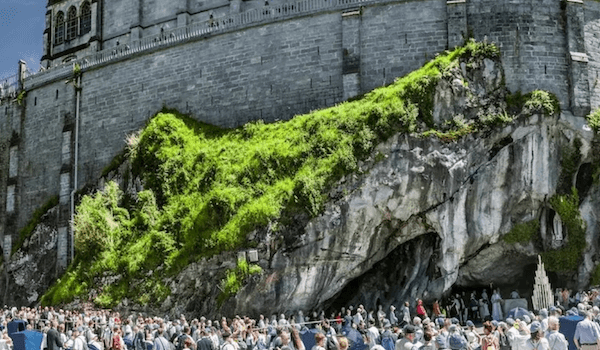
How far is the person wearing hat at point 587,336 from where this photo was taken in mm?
15591

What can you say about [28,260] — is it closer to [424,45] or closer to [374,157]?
[374,157]

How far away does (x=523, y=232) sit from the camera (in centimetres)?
2873

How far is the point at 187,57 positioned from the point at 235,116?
4.14m

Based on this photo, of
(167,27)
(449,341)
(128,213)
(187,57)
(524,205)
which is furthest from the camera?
(167,27)

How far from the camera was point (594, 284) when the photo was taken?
28.1 metres

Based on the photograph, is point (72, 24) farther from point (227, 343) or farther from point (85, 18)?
point (227, 343)

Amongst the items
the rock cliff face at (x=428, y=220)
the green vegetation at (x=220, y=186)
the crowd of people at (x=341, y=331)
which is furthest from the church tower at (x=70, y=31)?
the rock cliff face at (x=428, y=220)

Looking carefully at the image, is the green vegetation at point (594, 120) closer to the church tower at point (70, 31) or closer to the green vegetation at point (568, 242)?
the green vegetation at point (568, 242)

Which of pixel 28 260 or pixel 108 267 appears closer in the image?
pixel 108 267

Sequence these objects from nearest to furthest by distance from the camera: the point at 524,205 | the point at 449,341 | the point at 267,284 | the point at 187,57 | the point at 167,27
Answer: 1. the point at 449,341
2. the point at 267,284
3. the point at 524,205
4. the point at 187,57
5. the point at 167,27

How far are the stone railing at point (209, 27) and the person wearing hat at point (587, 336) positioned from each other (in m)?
18.8

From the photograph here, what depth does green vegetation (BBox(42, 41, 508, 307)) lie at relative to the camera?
2803cm

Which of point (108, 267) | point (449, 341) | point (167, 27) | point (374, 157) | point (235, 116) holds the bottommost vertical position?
point (449, 341)

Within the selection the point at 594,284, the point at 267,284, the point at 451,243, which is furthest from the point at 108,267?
the point at 594,284
